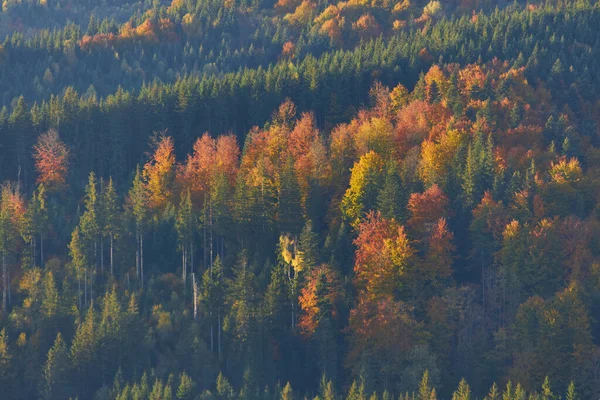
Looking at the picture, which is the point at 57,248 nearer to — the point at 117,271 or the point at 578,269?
the point at 117,271

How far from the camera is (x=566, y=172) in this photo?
5438 inches

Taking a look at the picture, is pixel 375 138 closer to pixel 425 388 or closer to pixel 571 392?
pixel 425 388

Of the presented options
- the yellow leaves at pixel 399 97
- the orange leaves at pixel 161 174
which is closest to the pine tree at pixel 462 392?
the orange leaves at pixel 161 174

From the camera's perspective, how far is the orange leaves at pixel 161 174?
143m

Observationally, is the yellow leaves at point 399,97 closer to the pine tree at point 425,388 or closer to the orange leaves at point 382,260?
the orange leaves at point 382,260

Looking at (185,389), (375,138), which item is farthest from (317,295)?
(375,138)

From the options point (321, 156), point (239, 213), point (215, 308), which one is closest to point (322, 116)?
point (321, 156)

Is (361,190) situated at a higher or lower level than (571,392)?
higher

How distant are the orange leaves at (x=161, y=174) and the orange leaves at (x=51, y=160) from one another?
921 centimetres

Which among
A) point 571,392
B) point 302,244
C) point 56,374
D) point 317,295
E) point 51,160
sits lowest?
point 56,374

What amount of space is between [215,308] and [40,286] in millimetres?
16663

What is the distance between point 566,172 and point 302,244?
96.5 ft

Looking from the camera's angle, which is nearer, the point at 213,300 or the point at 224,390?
the point at 224,390

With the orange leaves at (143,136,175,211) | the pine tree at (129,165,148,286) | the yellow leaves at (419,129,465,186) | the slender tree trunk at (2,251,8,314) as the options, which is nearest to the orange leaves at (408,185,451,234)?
the yellow leaves at (419,129,465,186)
